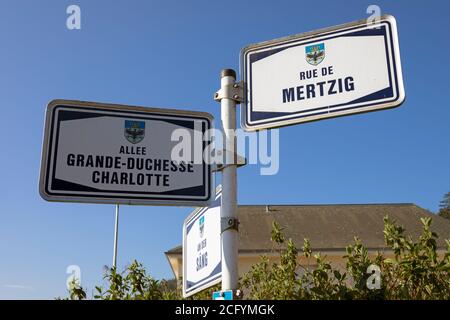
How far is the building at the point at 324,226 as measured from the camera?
23.6 m

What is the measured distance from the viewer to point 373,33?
2656 millimetres

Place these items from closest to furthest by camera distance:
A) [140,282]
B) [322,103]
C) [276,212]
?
[322,103] < [140,282] < [276,212]

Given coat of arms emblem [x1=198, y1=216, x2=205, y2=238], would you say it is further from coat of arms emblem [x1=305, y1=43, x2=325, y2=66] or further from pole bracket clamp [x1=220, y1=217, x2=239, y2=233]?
coat of arms emblem [x1=305, y1=43, x2=325, y2=66]

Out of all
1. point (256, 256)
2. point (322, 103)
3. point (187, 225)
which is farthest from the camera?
point (256, 256)

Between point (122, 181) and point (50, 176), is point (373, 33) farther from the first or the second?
point (50, 176)

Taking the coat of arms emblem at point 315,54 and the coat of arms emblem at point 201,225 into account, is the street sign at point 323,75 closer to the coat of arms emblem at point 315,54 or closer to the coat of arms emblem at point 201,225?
the coat of arms emblem at point 315,54

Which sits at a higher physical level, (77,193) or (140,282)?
(77,193)

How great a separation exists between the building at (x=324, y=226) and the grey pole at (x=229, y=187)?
2020 centimetres

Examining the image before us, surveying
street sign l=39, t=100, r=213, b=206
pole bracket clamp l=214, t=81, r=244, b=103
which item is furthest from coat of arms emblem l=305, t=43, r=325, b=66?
street sign l=39, t=100, r=213, b=206

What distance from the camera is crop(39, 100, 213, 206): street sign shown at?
244 centimetres

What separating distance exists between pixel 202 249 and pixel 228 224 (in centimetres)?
32

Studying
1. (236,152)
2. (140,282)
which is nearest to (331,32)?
(236,152)

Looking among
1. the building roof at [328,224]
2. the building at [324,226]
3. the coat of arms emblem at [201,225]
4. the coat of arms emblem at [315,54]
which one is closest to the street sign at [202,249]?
the coat of arms emblem at [201,225]

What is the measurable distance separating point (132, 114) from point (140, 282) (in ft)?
8.84
